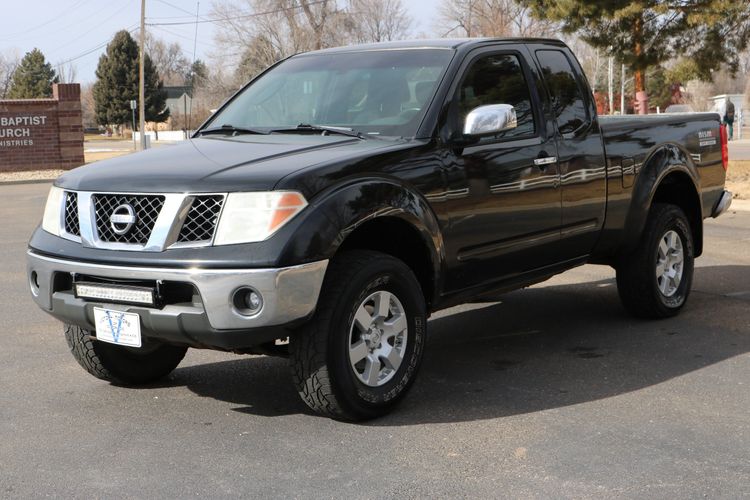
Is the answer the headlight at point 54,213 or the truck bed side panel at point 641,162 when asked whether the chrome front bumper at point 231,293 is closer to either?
the headlight at point 54,213

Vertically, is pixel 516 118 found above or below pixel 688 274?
above

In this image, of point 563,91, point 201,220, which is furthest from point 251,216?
point 563,91

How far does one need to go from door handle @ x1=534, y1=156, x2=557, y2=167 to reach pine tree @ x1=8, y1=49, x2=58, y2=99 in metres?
87.2

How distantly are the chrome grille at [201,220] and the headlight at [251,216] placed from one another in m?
0.05

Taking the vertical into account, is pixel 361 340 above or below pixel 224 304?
below

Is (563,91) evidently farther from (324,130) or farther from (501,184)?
(324,130)

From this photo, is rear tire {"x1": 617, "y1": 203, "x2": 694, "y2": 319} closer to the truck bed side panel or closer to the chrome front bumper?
the truck bed side panel

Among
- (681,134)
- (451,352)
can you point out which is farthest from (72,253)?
(681,134)

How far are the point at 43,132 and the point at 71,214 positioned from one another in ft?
95.1

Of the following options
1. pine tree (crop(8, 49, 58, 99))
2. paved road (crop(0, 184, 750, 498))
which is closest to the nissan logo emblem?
paved road (crop(0, 184, 750, 498))

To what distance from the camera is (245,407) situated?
206 inches

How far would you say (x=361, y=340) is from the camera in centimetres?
480

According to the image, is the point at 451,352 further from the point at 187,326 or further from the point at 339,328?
the point at 187,326

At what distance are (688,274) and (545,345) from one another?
4.84ft
